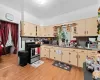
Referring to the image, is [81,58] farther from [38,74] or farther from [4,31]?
[4,31]

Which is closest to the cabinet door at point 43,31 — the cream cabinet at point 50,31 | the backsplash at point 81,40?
the cream cabinet at point 50,31

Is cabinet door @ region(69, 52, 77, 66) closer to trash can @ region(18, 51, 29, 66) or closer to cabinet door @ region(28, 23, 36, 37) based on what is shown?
trash can @ region(18, 51, 29, 66)

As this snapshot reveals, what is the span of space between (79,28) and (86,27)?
0.30 m

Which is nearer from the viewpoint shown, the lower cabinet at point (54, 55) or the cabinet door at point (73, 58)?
the cabinet door at point (73, 58)

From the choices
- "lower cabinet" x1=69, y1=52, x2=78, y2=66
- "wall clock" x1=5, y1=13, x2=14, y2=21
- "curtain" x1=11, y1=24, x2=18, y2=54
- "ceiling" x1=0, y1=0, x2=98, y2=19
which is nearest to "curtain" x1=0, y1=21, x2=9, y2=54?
"curtain" x1=11, y1=24, x2=18, y2=54

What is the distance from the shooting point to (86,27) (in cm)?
306

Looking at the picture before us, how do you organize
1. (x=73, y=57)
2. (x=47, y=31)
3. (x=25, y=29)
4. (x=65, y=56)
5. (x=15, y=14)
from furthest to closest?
(x=47, y=31), (x=25, y=29), (x=15, y=14), (x=65, y=56), (x=73, y=57)

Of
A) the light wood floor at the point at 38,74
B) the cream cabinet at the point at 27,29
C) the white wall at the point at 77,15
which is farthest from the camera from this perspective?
the cream cabinet at the point at 27,29

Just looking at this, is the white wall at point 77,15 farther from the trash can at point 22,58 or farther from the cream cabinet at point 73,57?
the trash can at point 22,58

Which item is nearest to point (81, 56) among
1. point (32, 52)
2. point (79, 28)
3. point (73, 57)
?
point (73, 57)

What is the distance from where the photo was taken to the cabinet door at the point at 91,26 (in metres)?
2.85

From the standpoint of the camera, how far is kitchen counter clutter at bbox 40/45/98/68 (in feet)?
9.24

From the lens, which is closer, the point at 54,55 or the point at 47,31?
the point at 54,55

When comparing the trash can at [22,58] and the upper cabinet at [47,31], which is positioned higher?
the upper cabinet at [47,31]
